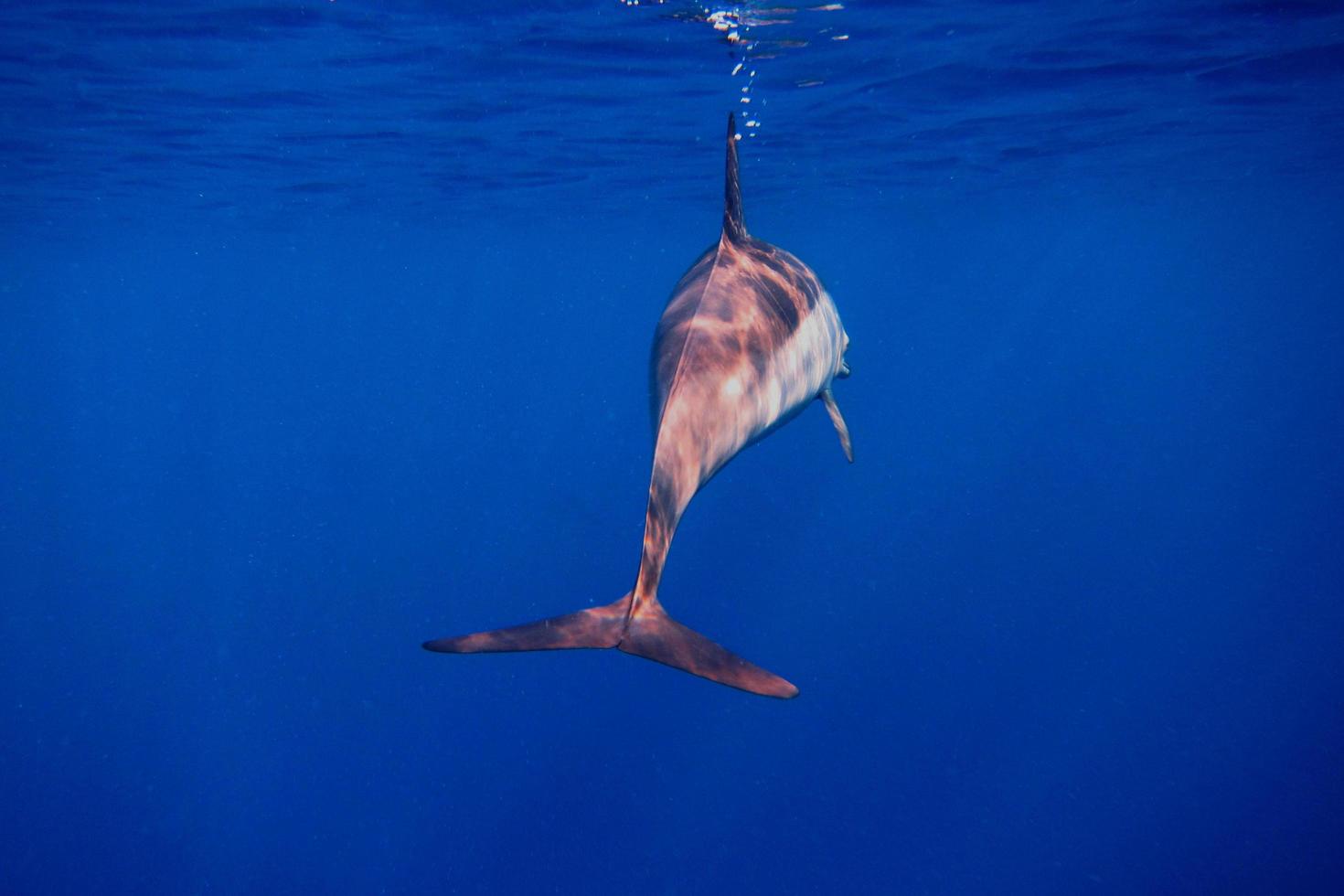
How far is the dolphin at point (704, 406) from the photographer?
13.3ft

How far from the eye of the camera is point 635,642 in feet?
13.4

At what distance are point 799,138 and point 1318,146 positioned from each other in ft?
52.5

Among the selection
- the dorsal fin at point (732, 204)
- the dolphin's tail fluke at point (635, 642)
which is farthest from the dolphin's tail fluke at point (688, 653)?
the dorsal fin at point (732, 204)

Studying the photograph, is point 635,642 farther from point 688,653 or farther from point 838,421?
Answer: point 838,421

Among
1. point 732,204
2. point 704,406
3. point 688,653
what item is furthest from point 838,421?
point 688,653

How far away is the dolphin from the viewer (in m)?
4.05

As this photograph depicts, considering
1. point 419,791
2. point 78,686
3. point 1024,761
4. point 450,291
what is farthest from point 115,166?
point 450,291

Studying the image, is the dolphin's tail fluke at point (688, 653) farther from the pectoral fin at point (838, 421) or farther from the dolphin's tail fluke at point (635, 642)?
the pectoral fin at point (838, 421)

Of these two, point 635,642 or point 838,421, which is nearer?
point 635,642

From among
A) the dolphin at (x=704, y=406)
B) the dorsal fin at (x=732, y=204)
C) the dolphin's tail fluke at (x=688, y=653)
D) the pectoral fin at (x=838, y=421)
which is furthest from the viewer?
the pectoral fin at (x=838, y=421)

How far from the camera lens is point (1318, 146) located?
22.5 meters

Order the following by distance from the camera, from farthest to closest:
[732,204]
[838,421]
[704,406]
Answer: [838,421] → [732,204] → [704,406]

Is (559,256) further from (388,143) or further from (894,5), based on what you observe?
(894,5)

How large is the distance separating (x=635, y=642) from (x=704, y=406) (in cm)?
139
